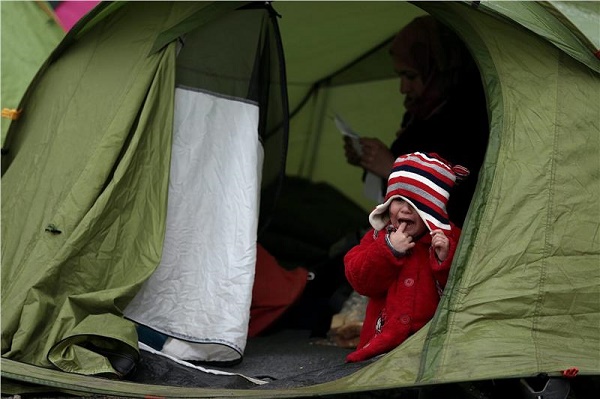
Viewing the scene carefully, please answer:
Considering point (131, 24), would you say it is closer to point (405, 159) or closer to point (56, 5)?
point (56, 5)

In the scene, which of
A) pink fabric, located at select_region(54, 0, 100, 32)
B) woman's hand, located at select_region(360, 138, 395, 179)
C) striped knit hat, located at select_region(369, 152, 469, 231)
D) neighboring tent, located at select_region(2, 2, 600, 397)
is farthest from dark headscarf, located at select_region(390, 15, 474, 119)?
pink fabric, located at select_region(54, 0, 100, 32)

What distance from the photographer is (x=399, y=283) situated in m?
3.19

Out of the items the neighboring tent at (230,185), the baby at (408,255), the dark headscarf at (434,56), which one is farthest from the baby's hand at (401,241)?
the dark headscarf at (434,56)

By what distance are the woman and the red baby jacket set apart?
61cm

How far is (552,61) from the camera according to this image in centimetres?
329

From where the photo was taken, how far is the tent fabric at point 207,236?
11.6 feet

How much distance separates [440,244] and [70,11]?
5.17 feet

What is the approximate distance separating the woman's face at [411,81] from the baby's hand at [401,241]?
1079mm

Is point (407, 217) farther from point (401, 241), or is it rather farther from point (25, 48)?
point (25, 48)

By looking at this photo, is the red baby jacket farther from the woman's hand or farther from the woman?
the woman's hand

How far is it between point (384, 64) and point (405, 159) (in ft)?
6.20

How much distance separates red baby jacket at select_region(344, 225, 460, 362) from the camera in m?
3.14

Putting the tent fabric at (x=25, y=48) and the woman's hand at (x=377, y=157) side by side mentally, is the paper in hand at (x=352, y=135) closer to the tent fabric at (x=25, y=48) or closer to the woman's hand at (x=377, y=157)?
the woman's hand at (x=377, y=157)

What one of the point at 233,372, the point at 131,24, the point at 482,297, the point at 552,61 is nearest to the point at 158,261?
the point at 233,372
